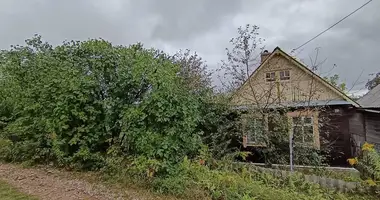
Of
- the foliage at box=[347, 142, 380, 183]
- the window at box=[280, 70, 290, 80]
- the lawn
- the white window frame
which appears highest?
the window at box=[280, 70, 290, 80]

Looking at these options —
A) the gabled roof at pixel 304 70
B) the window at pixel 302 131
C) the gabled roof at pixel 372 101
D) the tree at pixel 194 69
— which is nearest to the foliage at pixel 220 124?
the tree at pixel 194 69

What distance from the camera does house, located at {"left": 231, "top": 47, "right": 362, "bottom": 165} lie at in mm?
8867

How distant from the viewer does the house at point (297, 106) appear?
8.87 metres

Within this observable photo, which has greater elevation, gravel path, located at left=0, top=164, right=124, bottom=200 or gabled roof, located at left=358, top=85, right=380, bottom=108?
gabled roof, located at left=358, top=85, right=380, bottom=108

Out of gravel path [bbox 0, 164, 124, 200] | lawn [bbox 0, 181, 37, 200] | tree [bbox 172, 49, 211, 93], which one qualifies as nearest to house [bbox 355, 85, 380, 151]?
tree [bbox 172, 49, 211, 93]

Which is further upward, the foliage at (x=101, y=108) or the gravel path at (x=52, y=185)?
the foliage at (x=101, y=108)

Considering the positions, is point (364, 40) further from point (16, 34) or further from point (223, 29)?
point (16, 34)

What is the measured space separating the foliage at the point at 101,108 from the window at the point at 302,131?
386cm

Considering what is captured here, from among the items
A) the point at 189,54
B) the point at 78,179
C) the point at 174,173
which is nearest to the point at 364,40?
the point at 189,54

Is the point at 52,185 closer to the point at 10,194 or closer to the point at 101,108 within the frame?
the point at 10,194

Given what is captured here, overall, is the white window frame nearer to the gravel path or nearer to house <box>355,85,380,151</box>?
the gravel path

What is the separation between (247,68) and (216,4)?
280 cm

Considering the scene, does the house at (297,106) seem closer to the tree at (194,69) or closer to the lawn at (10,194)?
the tree at (194,69)

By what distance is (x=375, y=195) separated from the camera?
7172mm
